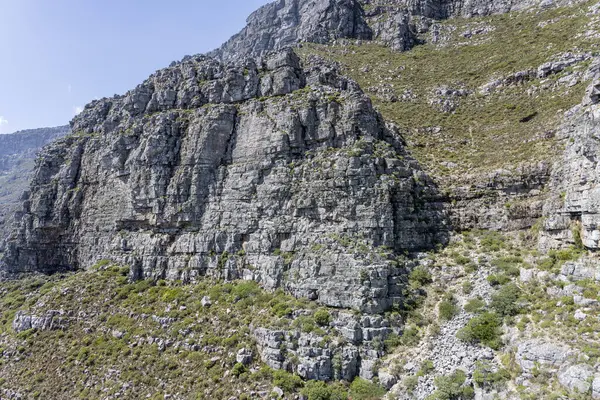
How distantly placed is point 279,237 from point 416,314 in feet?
52.8

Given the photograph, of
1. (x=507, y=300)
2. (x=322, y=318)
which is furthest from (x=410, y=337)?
(x=507, y=300)

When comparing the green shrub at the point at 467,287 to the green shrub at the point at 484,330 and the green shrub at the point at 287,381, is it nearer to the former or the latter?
the green shrub at the point at 484,330

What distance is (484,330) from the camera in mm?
24984

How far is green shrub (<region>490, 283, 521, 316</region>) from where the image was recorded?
83.6ft

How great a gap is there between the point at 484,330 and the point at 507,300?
3223 millimetres

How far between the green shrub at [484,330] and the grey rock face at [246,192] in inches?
239

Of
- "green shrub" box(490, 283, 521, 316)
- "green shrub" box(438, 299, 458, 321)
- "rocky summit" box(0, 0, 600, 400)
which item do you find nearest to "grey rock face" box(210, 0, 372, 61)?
"rocky summit" box(0, 0, 600, 400)

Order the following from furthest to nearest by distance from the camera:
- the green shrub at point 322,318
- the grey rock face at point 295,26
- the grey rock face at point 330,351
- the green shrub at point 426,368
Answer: the grey rock face at point 295,26
the green shrub at point 322,318
the grey rock face at point 330,351
the green shrub at point 426,368

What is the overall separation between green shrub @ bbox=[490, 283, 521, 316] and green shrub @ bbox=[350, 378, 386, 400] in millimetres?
10927

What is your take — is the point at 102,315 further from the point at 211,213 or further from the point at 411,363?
the point at 411,363

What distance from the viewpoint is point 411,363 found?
2561 centimetres

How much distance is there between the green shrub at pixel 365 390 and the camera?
24.9 m

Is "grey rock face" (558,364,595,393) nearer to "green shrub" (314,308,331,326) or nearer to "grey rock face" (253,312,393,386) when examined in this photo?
"grey rock face" (253,312,393,386)

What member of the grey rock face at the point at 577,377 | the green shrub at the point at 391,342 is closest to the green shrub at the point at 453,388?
the green shrub at the point at 391,342
